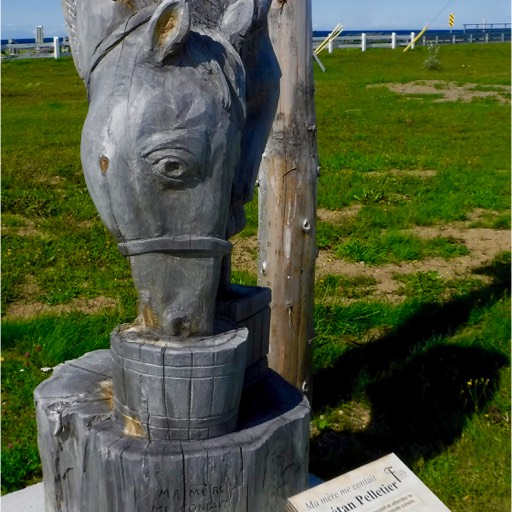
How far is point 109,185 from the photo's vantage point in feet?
5.42

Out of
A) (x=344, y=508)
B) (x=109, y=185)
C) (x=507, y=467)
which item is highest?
(x=109, y=185)

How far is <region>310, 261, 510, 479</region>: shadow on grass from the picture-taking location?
3.33 metres

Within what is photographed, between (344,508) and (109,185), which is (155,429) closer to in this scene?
(344,508)

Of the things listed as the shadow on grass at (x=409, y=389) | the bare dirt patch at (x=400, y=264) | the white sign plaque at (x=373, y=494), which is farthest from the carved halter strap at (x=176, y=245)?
the bare dirt patch at (x=400, y=264)

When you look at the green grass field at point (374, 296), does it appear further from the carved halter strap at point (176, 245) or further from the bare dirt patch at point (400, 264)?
the carved halter strap at point (176, 245)

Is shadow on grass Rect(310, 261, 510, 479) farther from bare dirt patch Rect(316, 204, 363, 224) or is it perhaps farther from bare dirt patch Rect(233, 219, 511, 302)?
bare dirt patch Rect(316, 204, 363, 224)

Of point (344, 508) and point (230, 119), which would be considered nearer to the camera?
point (230, 119)

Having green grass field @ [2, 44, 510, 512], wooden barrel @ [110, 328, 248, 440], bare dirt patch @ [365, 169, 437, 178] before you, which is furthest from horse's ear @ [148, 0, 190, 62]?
bare dirt patch @ [365, 169, 437, 178]

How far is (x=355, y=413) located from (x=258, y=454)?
181 centimetres

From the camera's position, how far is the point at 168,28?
5.10ft

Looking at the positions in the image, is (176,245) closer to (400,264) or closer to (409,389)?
(409,389)

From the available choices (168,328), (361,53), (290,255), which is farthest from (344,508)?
(361,53)

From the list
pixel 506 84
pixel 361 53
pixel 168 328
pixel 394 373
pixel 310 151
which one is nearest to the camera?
pixel 168 328

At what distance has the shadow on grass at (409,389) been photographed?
A: 10.9 ft
